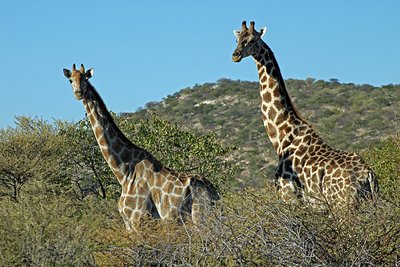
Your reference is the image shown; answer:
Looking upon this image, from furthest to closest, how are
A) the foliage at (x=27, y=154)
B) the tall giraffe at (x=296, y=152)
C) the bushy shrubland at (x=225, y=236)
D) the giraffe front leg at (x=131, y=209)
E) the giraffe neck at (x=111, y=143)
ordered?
1. the foliage at (x=27, y=154)
2. the giraffe neck at (x=111, y=143)
3. the giraffe front leg at (x=131, y=209)
4. the tall giraffe at (x=296, y=152)
5. the bushy shrubland at (x=225, y=236)

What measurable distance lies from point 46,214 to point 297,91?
4267cm

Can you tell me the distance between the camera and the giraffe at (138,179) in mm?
12567

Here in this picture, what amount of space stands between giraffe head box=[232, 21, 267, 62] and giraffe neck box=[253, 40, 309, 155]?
11 centimetres

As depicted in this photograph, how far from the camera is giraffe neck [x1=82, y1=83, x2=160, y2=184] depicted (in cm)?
1302

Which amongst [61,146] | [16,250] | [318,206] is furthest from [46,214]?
[61,146]

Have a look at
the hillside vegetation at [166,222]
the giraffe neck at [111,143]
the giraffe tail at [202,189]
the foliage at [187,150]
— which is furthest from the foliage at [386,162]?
the giraffe neck at [111,143]

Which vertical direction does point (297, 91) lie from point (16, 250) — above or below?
above

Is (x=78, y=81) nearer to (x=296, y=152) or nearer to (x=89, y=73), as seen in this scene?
(x=89, y=73)

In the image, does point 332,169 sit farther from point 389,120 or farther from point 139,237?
point 389,120

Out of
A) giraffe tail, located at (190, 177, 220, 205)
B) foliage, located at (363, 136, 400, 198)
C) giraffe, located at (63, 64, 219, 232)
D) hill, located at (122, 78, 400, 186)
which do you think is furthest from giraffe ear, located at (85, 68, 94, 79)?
hill, located at (122, 78, 400, 186)

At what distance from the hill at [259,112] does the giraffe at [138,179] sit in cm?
1882

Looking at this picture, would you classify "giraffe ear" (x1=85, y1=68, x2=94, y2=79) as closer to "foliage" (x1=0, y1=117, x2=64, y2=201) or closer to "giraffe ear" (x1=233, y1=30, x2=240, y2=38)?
"giraffe ear" (x1=233, y1=30, x2=240, y2=38)

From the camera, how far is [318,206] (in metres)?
9.45

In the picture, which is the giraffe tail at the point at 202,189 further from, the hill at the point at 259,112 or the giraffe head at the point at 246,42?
the hill at the point at 259,112
